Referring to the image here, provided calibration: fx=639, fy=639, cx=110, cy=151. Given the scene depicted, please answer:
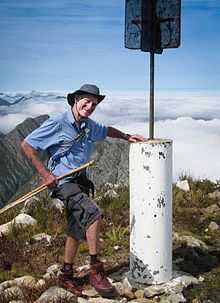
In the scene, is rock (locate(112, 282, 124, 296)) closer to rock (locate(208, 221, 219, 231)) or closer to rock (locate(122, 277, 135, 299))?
rock (locate(122, 277, 135, 299))

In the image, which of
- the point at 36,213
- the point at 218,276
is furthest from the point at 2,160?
the point at 218,276

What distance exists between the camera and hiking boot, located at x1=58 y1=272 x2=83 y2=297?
5.96m

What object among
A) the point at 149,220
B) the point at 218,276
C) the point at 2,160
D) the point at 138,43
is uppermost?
the point at 138,43

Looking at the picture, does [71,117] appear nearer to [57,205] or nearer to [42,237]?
[42,237]

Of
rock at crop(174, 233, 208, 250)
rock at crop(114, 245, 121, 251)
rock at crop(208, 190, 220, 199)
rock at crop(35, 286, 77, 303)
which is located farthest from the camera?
rock at crop(208, 190, 220, 199)

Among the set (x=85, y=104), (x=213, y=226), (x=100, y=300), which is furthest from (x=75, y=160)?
(x=213, y=226)

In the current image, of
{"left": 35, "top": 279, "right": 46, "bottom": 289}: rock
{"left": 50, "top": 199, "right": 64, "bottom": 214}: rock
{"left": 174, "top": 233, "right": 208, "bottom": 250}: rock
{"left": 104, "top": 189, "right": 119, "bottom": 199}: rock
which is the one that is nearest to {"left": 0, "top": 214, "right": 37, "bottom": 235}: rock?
{"left": 50, "top": 199, "right": 64, "bottom": 214}: rock

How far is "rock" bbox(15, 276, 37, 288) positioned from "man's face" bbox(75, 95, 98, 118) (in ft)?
5.75

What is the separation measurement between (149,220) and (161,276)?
23.5 inches

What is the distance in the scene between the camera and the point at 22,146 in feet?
18.6

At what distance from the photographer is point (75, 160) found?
586 cm

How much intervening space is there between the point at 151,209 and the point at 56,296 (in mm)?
1188

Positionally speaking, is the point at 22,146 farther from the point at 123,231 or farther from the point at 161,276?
the point at 123,231

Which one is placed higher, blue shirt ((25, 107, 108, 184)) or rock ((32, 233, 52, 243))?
blue shirt ((25, 107, 108, 184))
